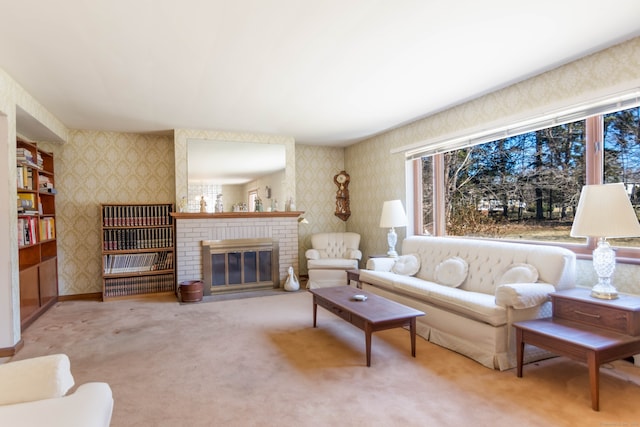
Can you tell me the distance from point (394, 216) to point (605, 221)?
2594mm

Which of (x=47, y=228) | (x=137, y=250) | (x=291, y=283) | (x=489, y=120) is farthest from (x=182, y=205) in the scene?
(x=489, y=120)

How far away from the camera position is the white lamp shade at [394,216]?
15.8ft

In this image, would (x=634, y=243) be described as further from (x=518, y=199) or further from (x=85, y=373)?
(x=85, y=373)

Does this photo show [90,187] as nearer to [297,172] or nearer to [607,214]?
[297,172]

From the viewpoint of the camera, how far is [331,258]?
19.3ft

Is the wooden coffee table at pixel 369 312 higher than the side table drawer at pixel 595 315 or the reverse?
the reverse

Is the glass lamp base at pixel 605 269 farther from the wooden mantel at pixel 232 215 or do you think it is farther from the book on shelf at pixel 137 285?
the book on shelf at pixel 137 285

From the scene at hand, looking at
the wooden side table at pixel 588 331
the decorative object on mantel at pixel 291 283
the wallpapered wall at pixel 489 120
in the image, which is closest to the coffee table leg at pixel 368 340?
the wooden side table at pixel 588 331

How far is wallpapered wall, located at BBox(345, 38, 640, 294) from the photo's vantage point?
2.77 m

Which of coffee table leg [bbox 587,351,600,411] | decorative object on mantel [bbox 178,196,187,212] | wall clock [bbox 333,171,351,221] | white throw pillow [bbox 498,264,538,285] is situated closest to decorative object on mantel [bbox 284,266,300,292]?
wall clock [bbox 333,171,351,221]

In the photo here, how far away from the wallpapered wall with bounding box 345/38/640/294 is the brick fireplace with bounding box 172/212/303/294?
1316mm

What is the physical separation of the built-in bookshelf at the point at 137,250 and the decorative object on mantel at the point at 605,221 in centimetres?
514

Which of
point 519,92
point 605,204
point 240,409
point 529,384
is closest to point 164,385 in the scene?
point 240,409

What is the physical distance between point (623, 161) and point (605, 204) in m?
0.83
